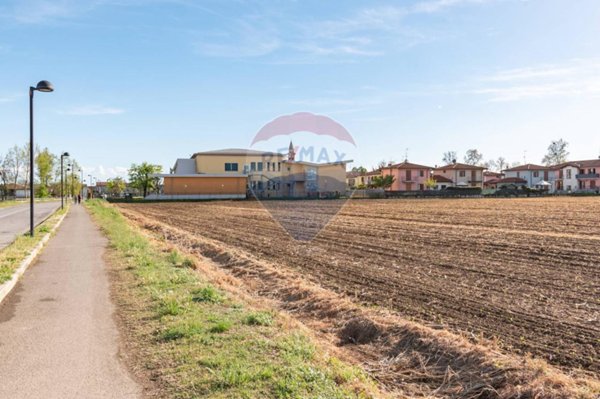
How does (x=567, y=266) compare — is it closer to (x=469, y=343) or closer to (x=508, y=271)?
(x=508, y=271)

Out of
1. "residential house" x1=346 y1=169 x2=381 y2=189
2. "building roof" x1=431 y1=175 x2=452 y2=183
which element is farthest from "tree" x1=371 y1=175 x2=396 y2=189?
"residential house" x1=346 y1=169 x2=381 y2=189

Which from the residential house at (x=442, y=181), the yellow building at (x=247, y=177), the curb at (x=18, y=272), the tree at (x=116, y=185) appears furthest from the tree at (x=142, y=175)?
the curb at (x=18, y=272)

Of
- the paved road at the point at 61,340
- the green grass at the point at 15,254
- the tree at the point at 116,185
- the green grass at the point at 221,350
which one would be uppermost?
the tree at the point at 116,185

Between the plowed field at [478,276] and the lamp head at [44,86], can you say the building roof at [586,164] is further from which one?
the lamp head at [44,86]

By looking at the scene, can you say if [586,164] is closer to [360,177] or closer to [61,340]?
[360,177]

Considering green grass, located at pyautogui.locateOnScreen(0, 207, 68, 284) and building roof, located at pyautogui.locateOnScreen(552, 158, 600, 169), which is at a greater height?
building roof, located at pyautogui.locateOnScreen(552, 158, 600, 169)

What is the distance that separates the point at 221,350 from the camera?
5129mm

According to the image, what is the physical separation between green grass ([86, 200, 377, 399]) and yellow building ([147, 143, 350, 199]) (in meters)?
60.3

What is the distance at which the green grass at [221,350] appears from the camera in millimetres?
4191

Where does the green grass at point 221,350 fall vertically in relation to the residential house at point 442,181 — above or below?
below

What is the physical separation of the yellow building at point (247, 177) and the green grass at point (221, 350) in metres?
60.3

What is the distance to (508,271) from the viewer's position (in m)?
10.4

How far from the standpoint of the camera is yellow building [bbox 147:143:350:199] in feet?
224

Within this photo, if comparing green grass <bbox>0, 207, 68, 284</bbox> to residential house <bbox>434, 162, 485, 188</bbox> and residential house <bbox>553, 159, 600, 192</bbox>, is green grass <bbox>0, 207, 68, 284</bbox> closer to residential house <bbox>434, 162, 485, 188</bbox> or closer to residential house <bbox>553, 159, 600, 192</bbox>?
residential house <bbox>434, 162, 485, 188</bbox>
